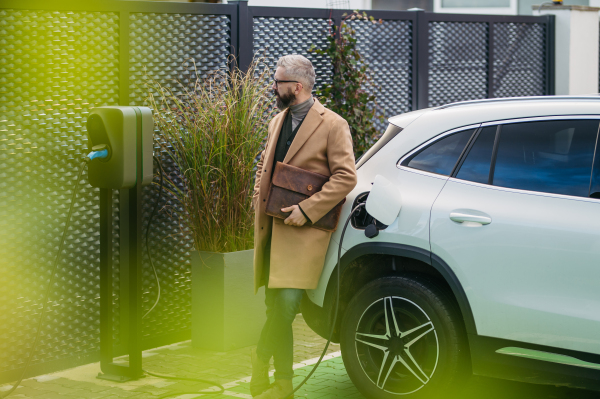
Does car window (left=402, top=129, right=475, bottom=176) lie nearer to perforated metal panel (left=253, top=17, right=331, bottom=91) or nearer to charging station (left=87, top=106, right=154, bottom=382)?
charging station (left=87, top=106, right=154, bottom=382)

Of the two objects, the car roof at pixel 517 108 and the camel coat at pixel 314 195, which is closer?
the car roof at pixel 517 108

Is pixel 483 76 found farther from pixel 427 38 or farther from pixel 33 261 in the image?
pixel 33 261

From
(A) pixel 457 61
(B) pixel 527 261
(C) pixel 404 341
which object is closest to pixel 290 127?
(C) pixel 404 341

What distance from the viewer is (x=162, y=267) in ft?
21.2

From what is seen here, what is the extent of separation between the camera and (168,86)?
6430mm

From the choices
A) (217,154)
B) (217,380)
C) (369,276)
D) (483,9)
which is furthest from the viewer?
(483,9)

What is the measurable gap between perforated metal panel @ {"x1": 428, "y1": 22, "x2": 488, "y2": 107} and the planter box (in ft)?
12.2

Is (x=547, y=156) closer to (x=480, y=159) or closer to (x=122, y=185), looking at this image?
(x=480, y=159)

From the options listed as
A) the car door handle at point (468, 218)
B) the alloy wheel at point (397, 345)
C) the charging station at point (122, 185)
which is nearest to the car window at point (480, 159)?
the car door handle at point (468, 218)

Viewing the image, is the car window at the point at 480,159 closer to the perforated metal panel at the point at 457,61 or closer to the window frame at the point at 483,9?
the perforated metal panel at the point at 457,61

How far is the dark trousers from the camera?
4.74m

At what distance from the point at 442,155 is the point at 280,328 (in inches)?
54.2

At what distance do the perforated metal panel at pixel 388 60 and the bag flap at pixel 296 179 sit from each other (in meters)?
3.80

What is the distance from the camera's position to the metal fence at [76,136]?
18.3ft
